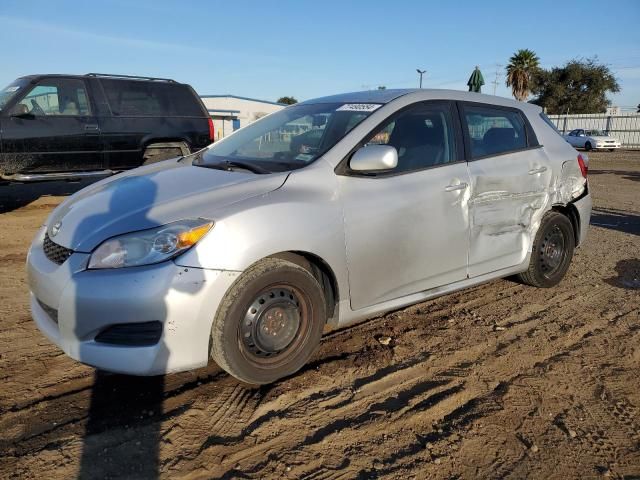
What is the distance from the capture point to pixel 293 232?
286cm

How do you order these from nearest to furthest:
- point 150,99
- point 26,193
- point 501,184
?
point 501,184
point 150,99
point 26,193

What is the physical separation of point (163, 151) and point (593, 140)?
102 feet

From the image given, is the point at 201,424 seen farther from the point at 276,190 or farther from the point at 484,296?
the point at 484,296

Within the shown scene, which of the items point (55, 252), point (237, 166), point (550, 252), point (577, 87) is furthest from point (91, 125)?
point (577, 87)

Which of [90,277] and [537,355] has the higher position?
[90,277]

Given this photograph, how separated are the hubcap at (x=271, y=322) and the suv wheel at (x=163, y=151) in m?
6.47

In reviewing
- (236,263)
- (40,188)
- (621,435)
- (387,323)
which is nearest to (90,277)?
(236,263)

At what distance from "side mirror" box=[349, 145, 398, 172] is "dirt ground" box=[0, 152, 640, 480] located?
128 centimetres

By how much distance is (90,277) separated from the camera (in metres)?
2.55

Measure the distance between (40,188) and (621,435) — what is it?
39.7 feet

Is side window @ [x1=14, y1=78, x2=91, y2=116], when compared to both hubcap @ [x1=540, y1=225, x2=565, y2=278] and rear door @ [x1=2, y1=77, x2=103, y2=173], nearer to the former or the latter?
rear door @ [x1=2, y1=77, x2=103, y2=173]

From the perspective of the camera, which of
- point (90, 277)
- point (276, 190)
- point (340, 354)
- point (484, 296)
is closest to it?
point (90, 277)

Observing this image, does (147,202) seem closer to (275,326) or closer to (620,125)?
(275,326)

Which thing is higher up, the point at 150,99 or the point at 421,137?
the point at 150,99
